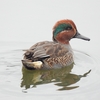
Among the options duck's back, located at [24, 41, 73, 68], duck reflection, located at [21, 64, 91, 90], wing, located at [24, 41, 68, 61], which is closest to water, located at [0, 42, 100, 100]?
duck reflection, located at [21, 64, 91, 90]

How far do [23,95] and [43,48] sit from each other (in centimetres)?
167

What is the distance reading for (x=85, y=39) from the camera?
957 centimetres

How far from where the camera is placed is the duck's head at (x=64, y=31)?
30.9ft

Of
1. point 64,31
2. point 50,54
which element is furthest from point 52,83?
point 64,31

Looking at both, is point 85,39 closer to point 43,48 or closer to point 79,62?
point 79,62

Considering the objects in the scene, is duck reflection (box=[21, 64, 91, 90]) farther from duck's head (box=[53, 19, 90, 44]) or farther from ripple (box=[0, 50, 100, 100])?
duck's head (box=[53, 19, 90, 44])

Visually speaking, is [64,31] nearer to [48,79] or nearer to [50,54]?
[50,54]

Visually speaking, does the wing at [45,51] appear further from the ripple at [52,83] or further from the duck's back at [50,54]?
the ripple at [52,83]

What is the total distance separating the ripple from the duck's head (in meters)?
0.42

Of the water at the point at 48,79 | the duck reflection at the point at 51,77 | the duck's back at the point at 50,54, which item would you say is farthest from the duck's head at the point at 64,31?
the duck reflection at the point at 51,77

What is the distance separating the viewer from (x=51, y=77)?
855 cm

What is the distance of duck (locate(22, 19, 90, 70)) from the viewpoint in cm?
869

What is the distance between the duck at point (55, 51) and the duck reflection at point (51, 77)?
11cm

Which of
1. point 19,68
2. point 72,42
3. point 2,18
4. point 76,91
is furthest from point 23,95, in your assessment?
point 2,18
